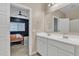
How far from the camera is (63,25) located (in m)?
2.30

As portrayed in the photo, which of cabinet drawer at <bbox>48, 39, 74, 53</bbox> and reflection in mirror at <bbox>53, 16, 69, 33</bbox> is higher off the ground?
reflection in mirror at <bbox>53, 16, 69, 33</bbox>

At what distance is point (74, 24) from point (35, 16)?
4.22 feet

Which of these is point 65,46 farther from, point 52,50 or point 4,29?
point 4,29

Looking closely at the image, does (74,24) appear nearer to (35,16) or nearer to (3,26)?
(35,16)

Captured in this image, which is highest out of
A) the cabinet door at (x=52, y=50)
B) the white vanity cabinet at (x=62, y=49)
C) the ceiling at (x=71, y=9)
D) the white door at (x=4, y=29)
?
the ceiling at (x=71, y=9)

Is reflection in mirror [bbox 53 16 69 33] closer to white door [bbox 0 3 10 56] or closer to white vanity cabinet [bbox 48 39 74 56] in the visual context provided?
white vanity cabinet [bbox 48 39 74 56]

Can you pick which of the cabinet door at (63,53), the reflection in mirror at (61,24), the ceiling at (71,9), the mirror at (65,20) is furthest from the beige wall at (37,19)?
the cabinet door at (63,53)

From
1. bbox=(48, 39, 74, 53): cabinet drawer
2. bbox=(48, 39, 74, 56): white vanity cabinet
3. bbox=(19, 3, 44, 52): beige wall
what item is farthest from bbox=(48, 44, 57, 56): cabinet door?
bbox=(19, 3, 44, 52): beige wall

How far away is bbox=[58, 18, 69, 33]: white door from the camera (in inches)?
86.8

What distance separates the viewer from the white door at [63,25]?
221cm

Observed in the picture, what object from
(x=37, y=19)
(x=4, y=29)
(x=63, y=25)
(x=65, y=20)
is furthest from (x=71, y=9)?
(x=4, y=29)

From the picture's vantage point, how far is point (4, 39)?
1833 mm

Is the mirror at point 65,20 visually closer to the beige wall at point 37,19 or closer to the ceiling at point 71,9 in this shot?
the ceiling at point 71,9

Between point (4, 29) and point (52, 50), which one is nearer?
point (4, 29)
